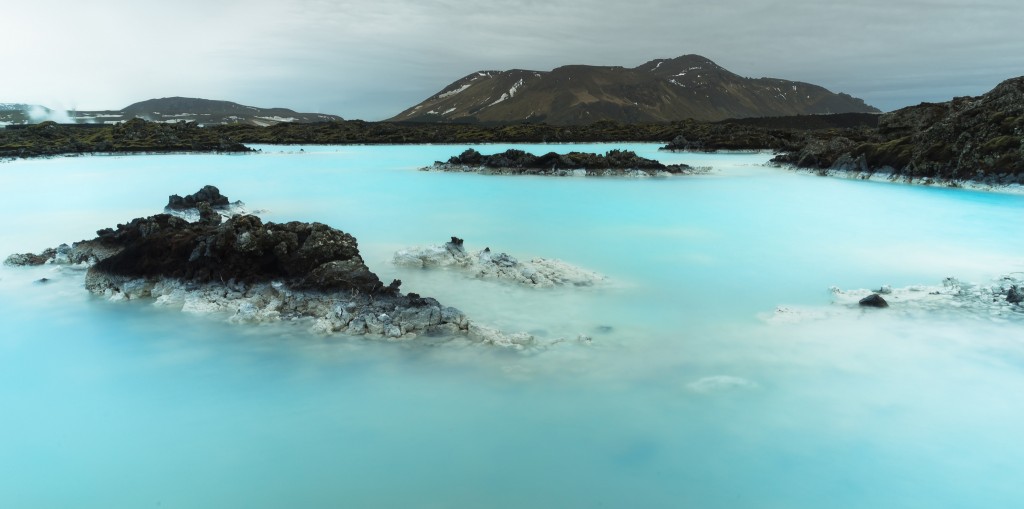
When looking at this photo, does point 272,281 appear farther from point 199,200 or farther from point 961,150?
point 961,150

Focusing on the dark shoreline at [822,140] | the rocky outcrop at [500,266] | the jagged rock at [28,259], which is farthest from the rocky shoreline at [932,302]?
the dark shoreline at [822,140]

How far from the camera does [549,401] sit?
20.0 ft

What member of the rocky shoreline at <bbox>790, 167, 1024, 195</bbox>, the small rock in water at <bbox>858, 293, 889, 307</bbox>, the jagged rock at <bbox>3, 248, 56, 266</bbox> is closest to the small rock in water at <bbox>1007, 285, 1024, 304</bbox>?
the small rock in water at <bbox>858, 293, 889, 307</bbox>

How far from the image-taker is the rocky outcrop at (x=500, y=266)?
403 inches

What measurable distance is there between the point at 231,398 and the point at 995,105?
3442 centimetres

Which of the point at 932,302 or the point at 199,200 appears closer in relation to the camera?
the point at 932,302

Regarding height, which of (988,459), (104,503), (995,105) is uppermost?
(995,105)

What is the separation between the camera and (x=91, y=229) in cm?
1692

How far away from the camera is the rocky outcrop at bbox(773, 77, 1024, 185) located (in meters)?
23.8

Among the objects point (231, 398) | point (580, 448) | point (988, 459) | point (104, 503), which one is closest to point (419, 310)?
point (231, 398)

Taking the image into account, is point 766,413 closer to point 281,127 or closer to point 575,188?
point 575,188

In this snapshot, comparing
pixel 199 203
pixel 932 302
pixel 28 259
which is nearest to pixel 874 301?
pixel 932 302

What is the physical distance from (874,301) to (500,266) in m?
6.08

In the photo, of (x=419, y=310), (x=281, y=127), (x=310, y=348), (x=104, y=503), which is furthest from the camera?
(x=281, y=127)
